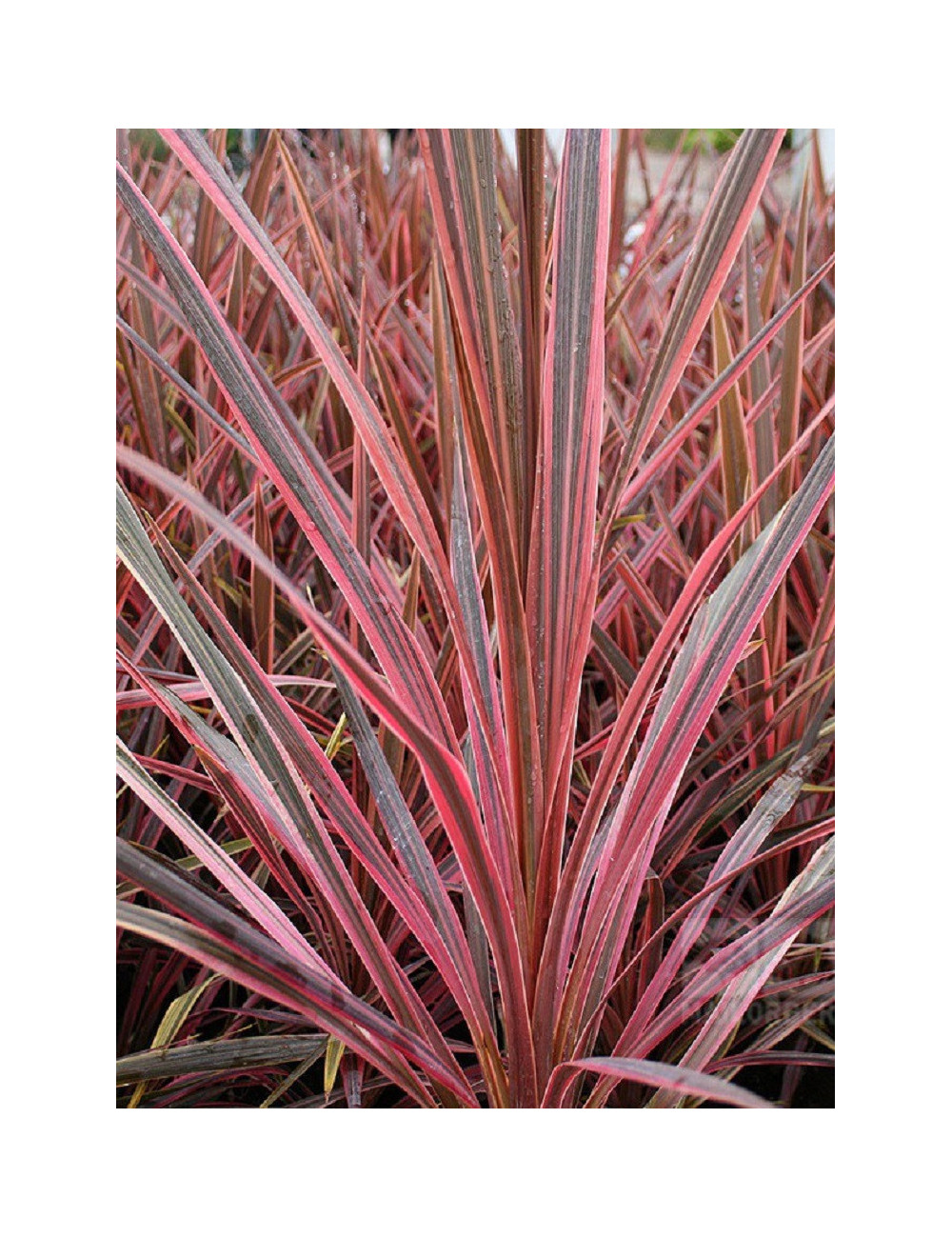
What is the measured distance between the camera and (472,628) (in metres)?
0.68

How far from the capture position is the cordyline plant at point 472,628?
25.2 inches

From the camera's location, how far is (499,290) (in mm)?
620

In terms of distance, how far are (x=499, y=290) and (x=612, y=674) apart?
287 millimetres

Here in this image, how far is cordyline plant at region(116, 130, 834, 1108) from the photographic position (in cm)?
64
